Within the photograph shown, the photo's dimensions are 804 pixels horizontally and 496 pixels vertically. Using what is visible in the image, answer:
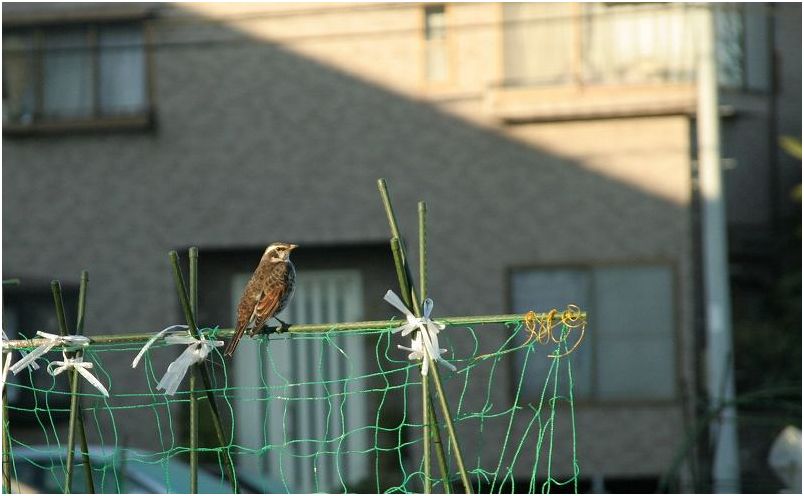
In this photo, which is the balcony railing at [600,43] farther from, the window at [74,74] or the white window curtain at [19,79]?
the white window curtain at [19,79]

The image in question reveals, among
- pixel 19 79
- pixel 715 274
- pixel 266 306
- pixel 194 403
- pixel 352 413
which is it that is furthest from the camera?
pixel 19 79

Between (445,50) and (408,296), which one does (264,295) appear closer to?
(408,296)

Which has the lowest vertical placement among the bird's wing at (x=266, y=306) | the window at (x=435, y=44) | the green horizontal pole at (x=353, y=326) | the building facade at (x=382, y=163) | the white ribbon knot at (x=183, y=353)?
the white ribbon knot at (x=183, y=353)

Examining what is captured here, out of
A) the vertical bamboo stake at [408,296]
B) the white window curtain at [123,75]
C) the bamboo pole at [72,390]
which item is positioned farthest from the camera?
the white window curtain at [123,75]

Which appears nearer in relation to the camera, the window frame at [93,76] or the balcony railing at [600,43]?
the balcony railing at [600,43]

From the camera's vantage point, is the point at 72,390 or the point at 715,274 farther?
the point at 715,274

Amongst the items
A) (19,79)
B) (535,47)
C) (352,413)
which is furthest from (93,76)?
(535,47)

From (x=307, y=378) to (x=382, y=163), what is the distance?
2342 mm

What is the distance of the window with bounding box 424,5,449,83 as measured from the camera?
1342 cm

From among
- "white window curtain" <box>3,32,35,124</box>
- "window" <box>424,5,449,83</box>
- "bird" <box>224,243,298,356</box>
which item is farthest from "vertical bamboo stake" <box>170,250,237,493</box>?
"white window curtain" <box>3,32,35,124</box>

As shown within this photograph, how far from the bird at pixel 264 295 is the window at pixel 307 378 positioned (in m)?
7.56

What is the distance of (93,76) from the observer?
13.7m

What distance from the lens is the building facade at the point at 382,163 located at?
1305 centimetres

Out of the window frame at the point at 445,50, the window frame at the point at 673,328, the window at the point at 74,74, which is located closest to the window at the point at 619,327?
the window frame at the point at 673,328
